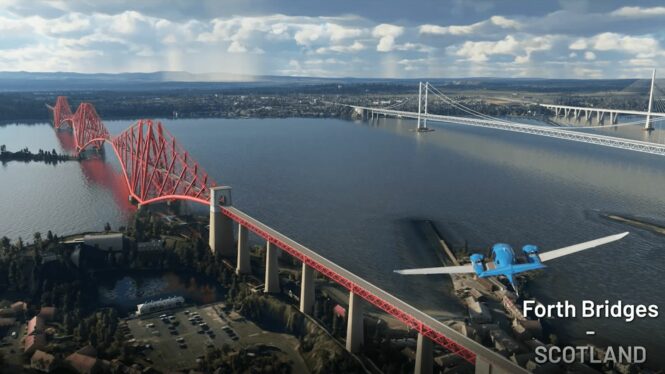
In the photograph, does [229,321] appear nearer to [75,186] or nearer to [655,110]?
[75,186]

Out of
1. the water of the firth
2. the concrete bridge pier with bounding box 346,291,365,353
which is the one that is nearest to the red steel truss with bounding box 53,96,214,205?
the water of the firth

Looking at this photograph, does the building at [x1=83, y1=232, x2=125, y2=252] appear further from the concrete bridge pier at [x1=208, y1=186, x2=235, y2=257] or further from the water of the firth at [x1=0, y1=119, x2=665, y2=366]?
the water of the firth at [x1=0, y1=119, x2=665, y2=366]

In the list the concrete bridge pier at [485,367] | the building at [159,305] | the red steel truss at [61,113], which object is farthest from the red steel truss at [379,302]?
the red steel truss at [61,113]

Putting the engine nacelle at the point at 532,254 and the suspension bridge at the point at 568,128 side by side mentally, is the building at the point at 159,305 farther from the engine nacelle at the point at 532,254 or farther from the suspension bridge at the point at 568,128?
the suspension bridge at the point at 568,128

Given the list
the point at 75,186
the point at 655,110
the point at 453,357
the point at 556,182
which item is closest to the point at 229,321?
the point at 453,357

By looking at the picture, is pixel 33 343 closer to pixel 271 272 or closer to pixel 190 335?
pixel 190 335

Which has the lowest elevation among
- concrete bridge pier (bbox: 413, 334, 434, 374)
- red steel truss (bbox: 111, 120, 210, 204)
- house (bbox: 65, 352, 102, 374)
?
house (bbox: 65, 352, 102, 374)
